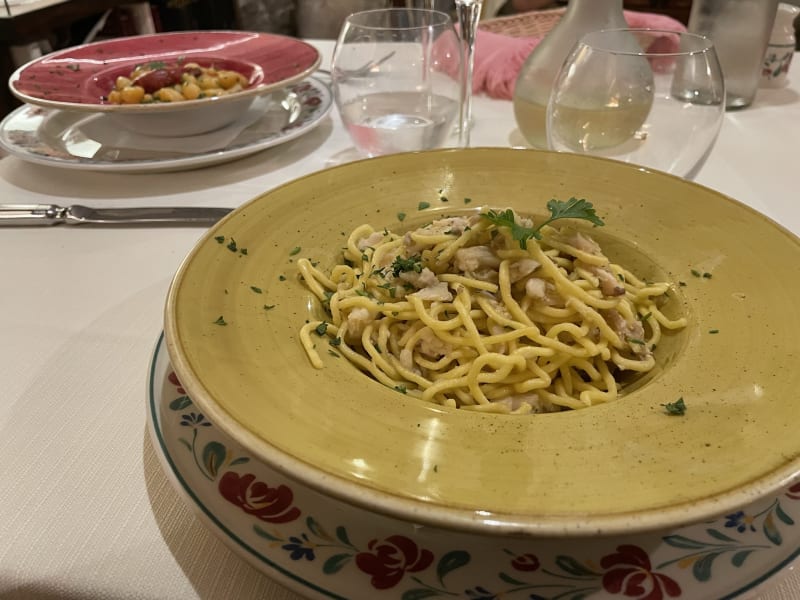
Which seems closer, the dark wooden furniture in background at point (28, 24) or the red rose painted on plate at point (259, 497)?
the red rose painted on plate at point (259, 497)

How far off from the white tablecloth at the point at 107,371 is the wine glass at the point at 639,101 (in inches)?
6.7

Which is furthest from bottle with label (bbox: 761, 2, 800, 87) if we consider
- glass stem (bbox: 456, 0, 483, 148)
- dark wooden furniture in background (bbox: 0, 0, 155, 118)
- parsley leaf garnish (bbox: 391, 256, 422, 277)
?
dark wooden furniture in background (bbox: 0, 0, 155, 118)

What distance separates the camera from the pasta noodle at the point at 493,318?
2.74ft

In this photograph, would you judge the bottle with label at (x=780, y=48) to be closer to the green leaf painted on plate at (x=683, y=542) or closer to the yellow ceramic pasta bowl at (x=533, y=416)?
the yellow ceramic pasta bowl at (x=533, y=416)

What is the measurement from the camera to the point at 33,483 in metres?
0.70

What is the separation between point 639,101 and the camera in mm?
1301

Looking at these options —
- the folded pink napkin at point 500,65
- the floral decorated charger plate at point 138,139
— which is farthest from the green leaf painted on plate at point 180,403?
the folded pink napkin at point 500,65

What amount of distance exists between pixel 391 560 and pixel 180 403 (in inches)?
12.7

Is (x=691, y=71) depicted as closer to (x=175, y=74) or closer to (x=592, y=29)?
(x=592, y=29)

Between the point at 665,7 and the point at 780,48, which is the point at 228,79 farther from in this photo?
the point at 665,7

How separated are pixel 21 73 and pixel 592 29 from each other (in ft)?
4.51

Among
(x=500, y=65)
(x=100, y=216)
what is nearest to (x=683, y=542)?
(x=100, y=216)

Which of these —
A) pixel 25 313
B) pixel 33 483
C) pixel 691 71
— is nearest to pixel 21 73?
pixel 25 313

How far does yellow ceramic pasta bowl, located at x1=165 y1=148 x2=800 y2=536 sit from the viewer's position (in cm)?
51
